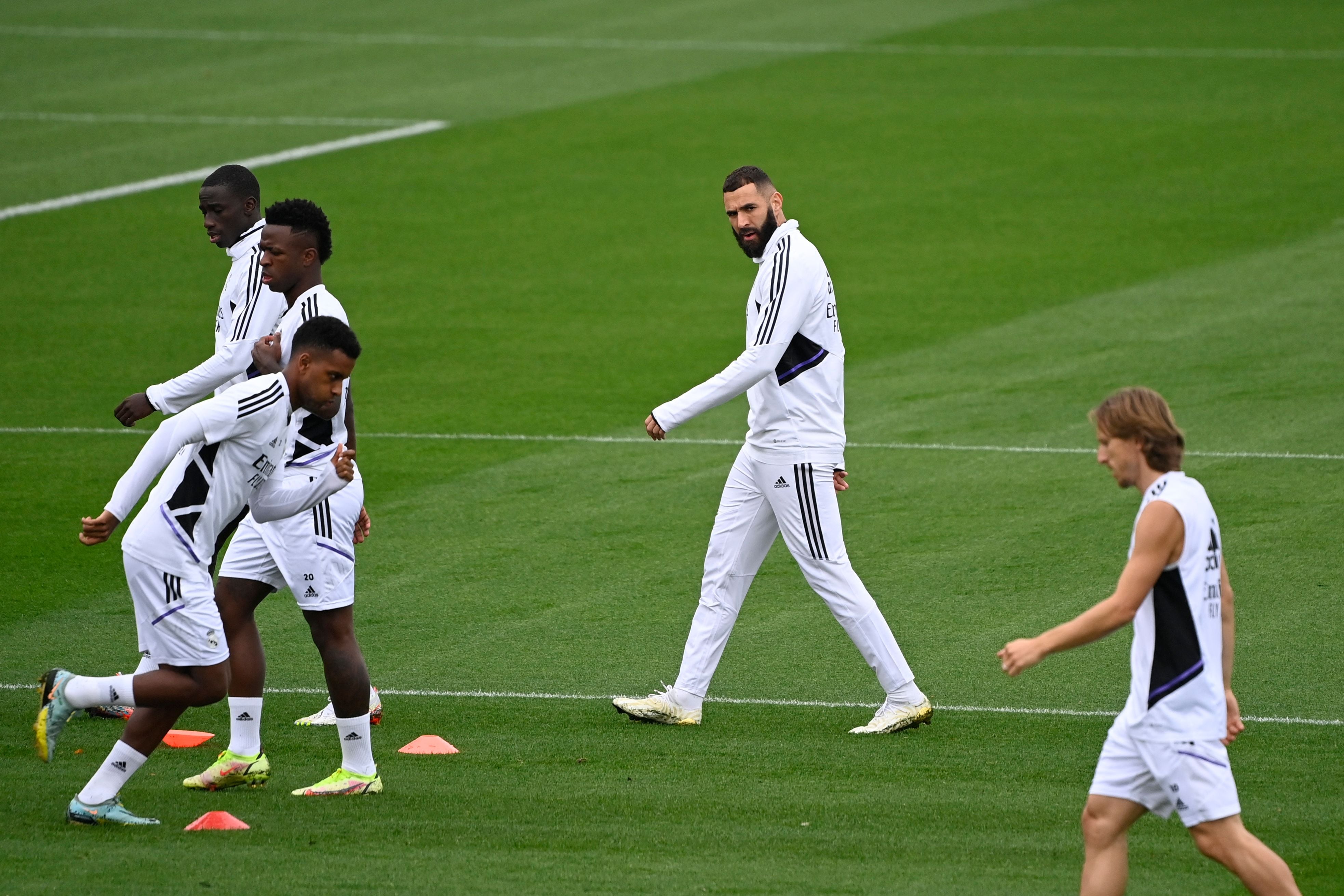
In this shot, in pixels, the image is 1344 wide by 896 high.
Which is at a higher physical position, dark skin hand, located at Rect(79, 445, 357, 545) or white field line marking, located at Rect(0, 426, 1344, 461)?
white field line marking, located at Rect(0, 426, 1344, 461)

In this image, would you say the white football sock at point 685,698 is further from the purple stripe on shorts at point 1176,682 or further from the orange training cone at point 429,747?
the purple stripe on shorts at point 1176,682

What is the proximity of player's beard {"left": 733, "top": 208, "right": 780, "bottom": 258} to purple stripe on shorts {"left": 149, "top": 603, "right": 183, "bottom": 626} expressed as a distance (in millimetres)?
3108

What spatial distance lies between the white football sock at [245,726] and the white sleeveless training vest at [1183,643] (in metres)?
3.62

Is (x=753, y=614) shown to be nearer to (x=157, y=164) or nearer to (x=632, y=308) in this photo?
(x=632, y=308)

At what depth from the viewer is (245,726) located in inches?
307

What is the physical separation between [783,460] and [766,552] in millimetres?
563

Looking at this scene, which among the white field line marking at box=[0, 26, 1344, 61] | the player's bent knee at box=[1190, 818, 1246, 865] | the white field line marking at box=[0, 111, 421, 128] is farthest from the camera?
the white field line marking at box=[0, 26, 1344, 61]

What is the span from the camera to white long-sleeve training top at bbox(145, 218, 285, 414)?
27.6 feet

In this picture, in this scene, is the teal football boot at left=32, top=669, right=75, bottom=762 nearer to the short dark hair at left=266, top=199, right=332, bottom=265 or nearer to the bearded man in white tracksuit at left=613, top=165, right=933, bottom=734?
the short dark hair at left=266, top=199, right=332, bottom=265

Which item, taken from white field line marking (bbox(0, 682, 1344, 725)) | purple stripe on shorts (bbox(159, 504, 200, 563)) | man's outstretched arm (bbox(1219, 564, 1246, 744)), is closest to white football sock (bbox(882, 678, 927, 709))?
white field line marking (bbox(0, 682, 1344, 725))

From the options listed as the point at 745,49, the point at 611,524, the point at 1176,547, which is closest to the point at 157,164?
the point at 745,49

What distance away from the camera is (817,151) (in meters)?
26.7

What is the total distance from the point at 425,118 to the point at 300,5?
28.8 ft

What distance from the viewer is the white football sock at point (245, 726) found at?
7.77m
